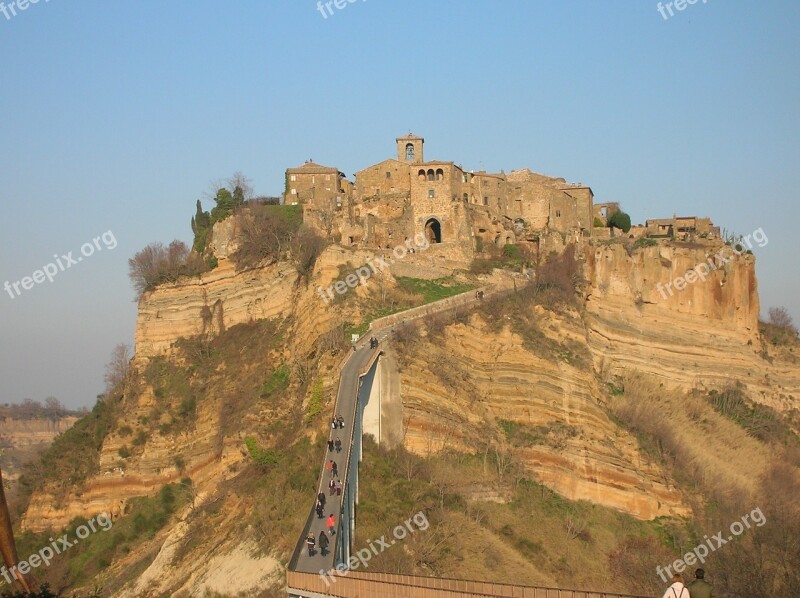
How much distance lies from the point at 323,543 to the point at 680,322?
31.5 metres

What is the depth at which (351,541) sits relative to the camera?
133ft

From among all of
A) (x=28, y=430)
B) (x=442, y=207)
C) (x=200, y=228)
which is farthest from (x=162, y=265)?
(x=28, y=430)

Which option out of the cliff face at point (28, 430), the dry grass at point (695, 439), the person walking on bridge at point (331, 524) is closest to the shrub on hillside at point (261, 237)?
the dry grass at point (695, 439)

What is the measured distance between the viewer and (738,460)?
193ft

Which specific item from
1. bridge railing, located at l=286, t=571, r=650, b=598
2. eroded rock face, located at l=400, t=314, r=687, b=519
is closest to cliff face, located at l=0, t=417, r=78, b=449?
eroded rock face, located at l=400, t=314, r=687, b=519

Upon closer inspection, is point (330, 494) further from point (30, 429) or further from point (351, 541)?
point (30, 429)

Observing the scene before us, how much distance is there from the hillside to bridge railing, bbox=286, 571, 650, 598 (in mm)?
8459

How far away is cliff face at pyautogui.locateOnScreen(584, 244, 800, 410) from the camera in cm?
6028

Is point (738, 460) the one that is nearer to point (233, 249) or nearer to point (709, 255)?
point (709, 255)

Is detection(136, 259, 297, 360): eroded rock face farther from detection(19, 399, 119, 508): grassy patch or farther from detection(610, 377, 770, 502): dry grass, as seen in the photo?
detection(610, 377, 770, 502): dry grass

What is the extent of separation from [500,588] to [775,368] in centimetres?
4320

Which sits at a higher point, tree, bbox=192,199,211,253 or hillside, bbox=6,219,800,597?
tree, bbox=192,199,211,253

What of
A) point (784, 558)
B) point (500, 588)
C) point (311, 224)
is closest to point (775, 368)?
point (784, 558)

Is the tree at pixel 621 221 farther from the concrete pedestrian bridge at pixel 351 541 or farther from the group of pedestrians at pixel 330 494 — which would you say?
the group of pedestrians at pixel 330 494
